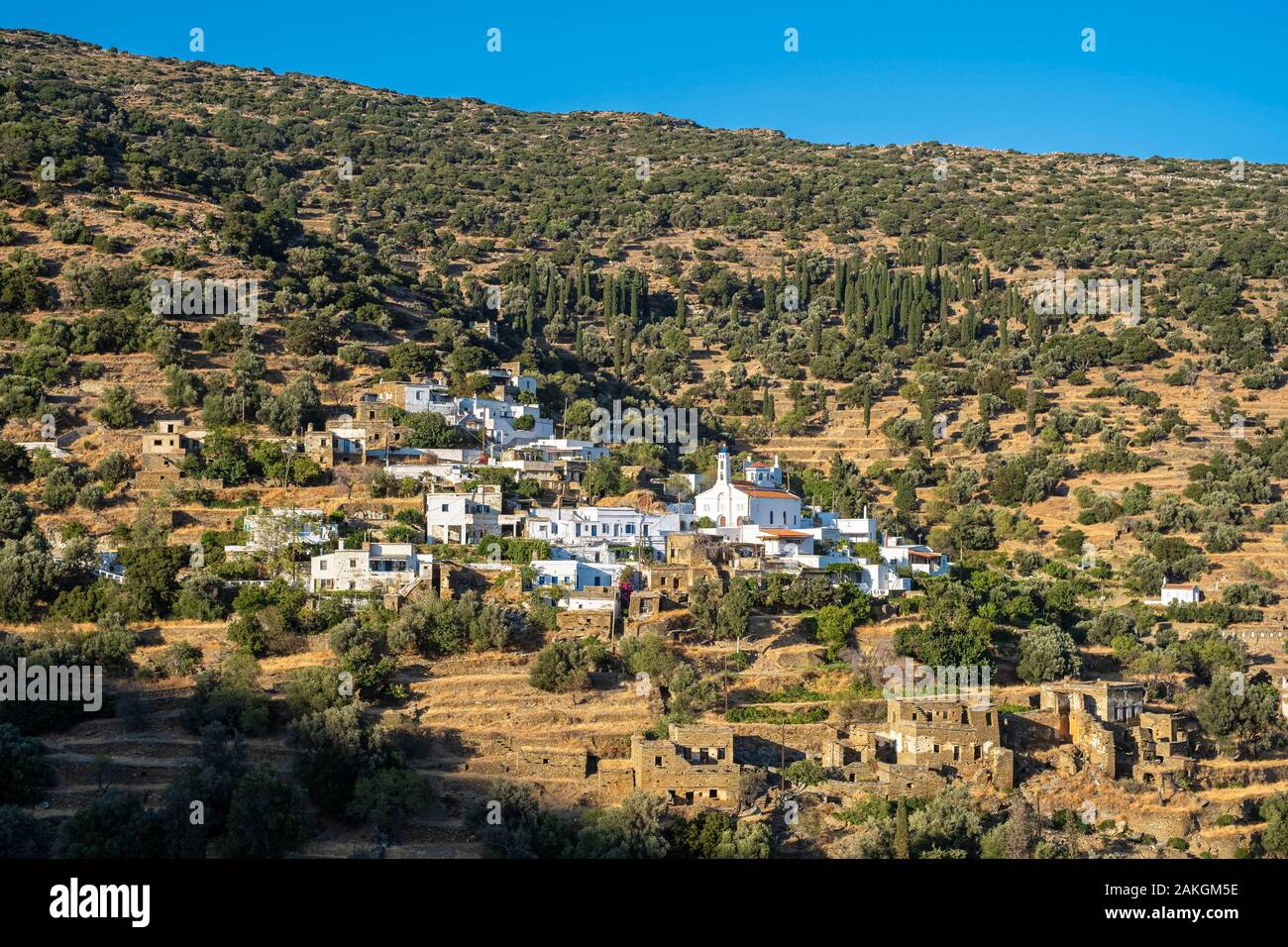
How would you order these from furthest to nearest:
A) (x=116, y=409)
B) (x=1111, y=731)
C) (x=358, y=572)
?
(x=116, y=409) → (x=358, y=572) → (x=1111, y=731)

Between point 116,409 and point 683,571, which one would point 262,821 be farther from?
point 116,409

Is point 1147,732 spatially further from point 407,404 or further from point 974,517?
point 407,404

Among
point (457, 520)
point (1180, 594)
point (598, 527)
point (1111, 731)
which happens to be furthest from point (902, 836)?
point (1180, 594)

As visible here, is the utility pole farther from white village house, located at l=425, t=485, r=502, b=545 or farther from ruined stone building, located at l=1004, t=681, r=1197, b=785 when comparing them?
white village house, located at l=425, t=485, r=502, b=545

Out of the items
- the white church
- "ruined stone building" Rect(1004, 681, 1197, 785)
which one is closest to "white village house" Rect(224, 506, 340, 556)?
the white church

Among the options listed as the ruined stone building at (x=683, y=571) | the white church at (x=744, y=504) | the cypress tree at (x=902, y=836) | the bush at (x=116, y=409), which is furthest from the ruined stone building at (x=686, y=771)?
the bush at (x=116, y=409)

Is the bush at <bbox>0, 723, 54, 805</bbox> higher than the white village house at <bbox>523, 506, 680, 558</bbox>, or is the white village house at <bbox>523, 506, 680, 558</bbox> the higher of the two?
the white village house at <bbox>523, 506, 680, 558</bbox>

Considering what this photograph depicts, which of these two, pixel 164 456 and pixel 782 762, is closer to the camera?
pixel 782 762

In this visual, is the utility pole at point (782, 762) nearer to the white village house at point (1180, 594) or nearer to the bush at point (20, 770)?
the bush at point (20, 770)
